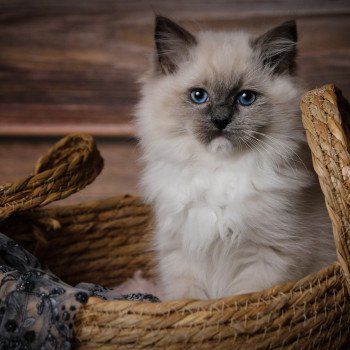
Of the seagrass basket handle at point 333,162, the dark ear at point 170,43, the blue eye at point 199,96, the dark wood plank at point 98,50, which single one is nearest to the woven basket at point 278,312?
the seagrass basket handle at point 333,162

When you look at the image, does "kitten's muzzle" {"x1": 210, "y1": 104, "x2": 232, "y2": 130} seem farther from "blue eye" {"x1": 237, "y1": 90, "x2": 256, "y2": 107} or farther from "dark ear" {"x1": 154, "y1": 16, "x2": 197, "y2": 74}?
"dark ear" {"x1": 154, "y1": 16, "x2": 197, "y2": 74}

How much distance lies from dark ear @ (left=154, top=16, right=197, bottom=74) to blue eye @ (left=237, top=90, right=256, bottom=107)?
231mm

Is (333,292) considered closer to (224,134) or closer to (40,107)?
(224,134)

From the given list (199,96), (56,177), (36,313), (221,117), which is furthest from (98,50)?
(36,313)

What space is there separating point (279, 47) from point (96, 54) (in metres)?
1.42

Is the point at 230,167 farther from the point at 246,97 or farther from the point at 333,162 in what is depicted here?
the point at 333,162

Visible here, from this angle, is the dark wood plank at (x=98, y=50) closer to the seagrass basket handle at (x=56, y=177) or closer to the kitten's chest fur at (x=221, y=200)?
the seagrass basket handle at (x=56, y=177)

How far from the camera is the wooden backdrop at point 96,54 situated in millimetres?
2740

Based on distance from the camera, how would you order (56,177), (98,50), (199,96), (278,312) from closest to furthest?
(278,312)
(199,96)
(56,177)
(98,50)

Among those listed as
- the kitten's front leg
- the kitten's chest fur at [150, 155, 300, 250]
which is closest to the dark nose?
the kitten's chest fur at [150, 155, 300, 250]

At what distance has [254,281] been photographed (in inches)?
61.1

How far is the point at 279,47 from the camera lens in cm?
167

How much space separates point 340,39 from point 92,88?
49.8 inches

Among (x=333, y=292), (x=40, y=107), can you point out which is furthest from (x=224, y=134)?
(x=40, y=107)
